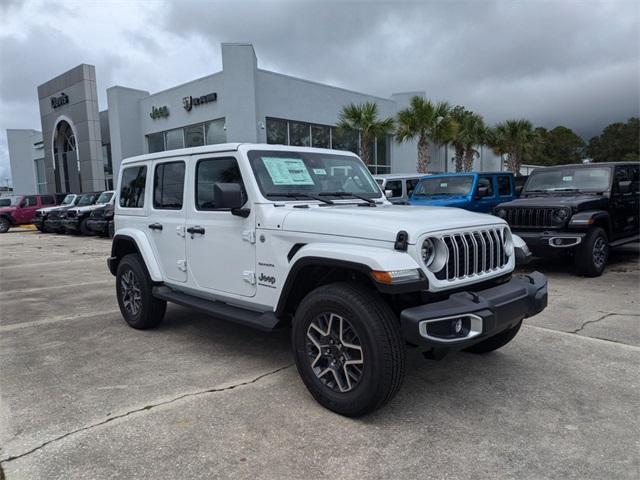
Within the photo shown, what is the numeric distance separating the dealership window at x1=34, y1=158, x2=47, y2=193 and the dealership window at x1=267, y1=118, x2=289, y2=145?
27.7 metres

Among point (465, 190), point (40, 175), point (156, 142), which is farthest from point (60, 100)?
point (465, 190)

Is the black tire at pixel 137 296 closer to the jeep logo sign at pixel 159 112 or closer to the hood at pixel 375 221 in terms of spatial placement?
the hood at pixel 375 221

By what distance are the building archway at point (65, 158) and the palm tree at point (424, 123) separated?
19.3 m

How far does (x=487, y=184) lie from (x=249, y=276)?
875 centimetres

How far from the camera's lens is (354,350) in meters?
3.19

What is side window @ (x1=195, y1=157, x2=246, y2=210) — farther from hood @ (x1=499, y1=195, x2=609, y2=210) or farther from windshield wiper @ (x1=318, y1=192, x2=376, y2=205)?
hood @ (x1=499, y1=195, x2=609, y2=210)

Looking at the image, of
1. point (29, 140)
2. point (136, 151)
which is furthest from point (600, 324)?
point (29, 140)

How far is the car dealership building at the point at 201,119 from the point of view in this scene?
61.5 feet

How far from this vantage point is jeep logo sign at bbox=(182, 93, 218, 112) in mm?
20297

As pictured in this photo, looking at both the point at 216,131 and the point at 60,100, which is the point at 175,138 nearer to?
the point at 216,131

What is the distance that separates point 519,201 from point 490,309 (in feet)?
19.8

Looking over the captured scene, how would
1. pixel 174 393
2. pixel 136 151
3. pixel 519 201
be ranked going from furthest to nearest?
pixel 136 151 → pixel 519 201 → pixel 174 393

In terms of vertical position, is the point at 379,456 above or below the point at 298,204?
below

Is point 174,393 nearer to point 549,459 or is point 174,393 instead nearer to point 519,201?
point 549,459
